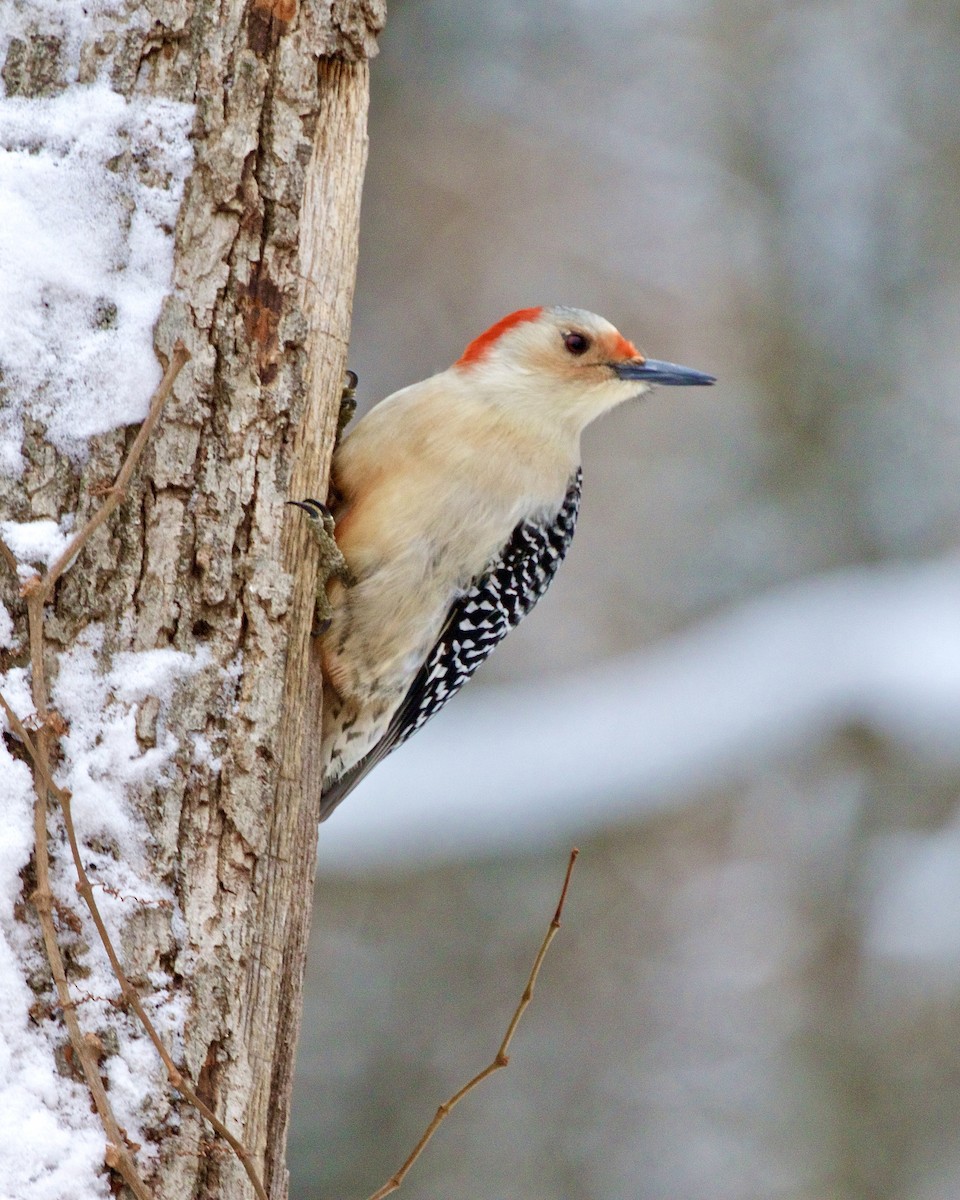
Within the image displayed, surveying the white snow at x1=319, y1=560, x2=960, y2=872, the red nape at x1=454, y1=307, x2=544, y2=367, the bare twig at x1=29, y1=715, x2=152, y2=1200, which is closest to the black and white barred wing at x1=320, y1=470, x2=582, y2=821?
the red nape at x1=454, y1=307, x2=544, y2=367

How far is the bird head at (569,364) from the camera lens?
4.00m

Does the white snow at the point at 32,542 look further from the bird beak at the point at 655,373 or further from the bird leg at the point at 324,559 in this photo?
the bird beak at the point at 655,373

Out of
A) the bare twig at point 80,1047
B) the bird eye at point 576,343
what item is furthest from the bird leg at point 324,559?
the bird eye at point 576,343

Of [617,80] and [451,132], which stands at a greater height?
[617,80]

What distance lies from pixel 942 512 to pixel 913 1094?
361 cm

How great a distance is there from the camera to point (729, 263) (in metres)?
9.46

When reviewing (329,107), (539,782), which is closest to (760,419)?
(539,782)

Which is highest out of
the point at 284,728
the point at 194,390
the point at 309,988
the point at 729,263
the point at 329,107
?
the point at 729,263

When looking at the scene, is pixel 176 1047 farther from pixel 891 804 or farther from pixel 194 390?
pixel 891 804

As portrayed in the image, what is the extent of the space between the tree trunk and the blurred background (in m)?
5.11

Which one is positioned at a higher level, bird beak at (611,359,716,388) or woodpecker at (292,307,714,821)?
bird beak at (611,359,716,388)

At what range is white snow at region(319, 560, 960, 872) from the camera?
7702 mm

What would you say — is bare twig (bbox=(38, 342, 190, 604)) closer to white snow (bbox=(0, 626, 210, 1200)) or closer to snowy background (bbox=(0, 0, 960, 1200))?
white snow (bbox=(0, 626, 210, 1200))

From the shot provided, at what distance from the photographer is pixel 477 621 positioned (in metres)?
3.74
